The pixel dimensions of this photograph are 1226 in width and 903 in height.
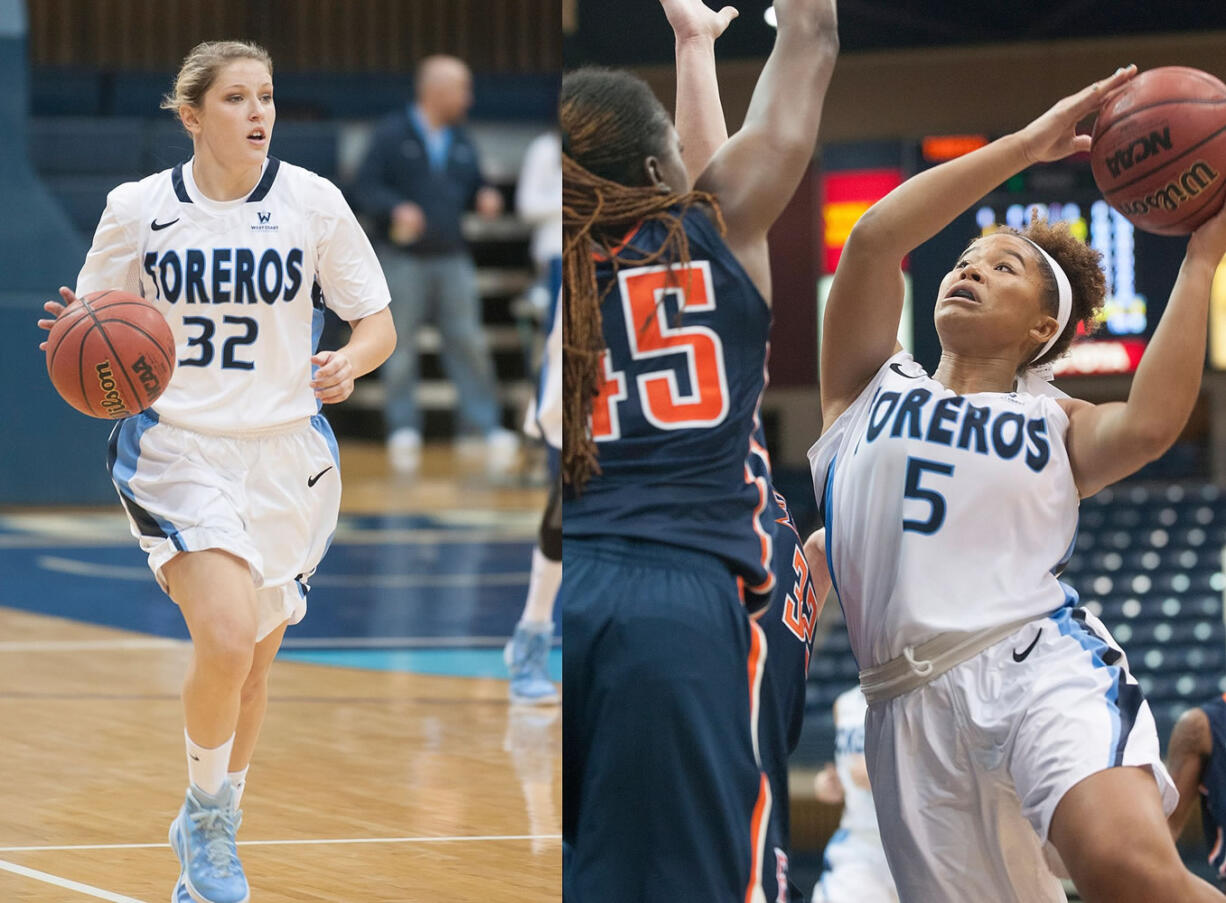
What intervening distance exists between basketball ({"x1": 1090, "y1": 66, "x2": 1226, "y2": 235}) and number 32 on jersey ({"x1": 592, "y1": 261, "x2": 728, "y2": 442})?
2.82 ft

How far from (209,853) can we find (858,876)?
241 cm

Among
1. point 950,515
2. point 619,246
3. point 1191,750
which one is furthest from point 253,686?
point 1191,750

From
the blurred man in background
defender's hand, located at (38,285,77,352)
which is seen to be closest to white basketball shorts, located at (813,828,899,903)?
defender's hand, located at (38,285,77,352)

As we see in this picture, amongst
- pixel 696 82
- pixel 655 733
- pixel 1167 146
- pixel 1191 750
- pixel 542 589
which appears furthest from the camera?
pixel 542 589

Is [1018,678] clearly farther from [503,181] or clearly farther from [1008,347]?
[503,181]

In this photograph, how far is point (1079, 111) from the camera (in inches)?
108

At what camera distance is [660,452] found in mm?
2504

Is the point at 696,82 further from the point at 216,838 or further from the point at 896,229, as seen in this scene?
the point at 216,838

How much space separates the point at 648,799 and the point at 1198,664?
366 inches

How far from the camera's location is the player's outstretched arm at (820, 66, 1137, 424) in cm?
274

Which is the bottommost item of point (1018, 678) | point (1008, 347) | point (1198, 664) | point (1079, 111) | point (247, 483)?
point (1198, 664)

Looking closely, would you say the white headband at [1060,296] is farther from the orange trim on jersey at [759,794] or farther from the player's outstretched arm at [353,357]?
the player's outstretched arm at [353,357]

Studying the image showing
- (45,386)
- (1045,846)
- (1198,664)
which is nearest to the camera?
(1045,846)

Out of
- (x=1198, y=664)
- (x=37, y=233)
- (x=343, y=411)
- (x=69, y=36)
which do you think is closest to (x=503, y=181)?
(x=343, y=411)
